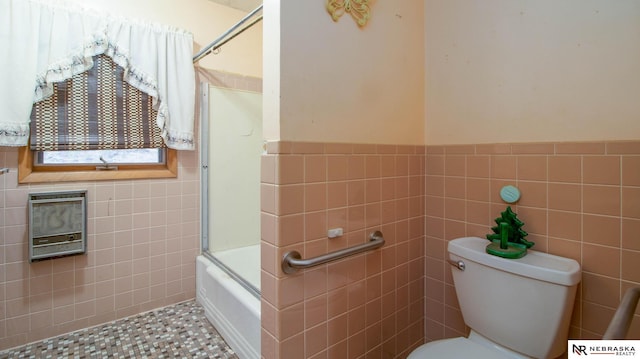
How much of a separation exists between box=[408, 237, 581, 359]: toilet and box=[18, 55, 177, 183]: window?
195 centimetres

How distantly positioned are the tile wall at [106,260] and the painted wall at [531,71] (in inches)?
68.6

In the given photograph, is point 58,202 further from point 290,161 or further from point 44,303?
point 290,161

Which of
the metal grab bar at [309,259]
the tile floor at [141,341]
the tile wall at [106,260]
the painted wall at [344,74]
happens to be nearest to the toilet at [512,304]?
the metal grab bar at [309,259]

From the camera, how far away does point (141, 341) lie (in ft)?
5.53

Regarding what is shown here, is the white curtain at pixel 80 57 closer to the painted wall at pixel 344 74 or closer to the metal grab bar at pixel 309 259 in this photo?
the painted wall at pixel 344 74

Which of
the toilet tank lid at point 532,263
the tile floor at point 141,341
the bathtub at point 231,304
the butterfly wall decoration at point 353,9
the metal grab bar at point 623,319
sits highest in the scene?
the butterfly wall decoration at point 353,9

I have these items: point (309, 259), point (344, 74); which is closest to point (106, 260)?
point (309, 259)

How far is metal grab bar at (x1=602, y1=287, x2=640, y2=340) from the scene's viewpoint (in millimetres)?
557

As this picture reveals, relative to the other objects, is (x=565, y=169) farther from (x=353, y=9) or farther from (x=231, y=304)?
(x=231, y=304)

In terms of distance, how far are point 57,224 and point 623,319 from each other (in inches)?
93.4

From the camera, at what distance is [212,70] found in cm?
217

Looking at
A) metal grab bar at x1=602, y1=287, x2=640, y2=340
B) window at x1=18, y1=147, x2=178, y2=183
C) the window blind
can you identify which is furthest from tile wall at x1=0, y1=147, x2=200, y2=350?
metal grab bar at x1=602, y1=287, x2=640, y2=340

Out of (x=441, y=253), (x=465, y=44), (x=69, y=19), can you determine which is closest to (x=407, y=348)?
(x=441, y=253)

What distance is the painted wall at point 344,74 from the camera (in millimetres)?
967
